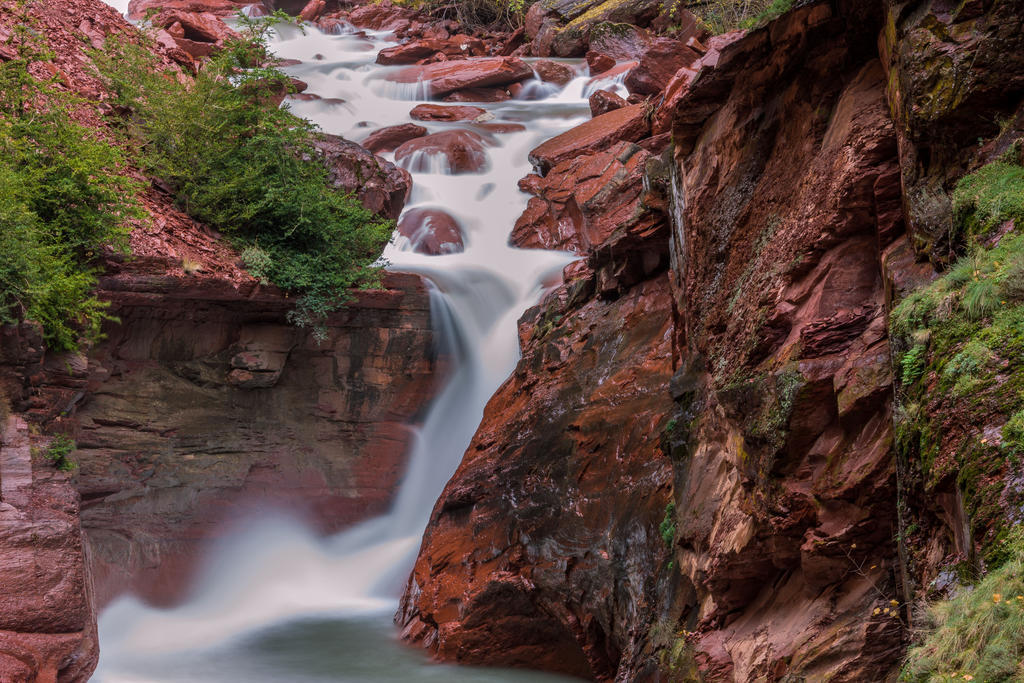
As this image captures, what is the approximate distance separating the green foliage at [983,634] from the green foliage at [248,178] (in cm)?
1145

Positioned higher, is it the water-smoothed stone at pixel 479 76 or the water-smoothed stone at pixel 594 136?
the water-smoothed stone at pixel 479 76

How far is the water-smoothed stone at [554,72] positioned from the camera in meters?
25.0

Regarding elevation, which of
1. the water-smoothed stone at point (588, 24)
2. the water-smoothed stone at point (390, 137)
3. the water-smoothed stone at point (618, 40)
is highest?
the water-smoothed stone at point (588, 24)

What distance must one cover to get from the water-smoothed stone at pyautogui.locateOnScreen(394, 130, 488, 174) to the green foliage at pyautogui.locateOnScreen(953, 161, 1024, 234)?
644 inches

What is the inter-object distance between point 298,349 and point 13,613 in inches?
290

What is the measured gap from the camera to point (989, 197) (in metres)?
4.00

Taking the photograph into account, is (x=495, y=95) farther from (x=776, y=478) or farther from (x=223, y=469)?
(x=776, y=478)

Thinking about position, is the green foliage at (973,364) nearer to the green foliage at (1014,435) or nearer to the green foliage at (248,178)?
the green foliage at (1014,435)

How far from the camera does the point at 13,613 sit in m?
7.14

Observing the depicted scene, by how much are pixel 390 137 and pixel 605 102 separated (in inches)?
222

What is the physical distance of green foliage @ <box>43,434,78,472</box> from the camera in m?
8.48

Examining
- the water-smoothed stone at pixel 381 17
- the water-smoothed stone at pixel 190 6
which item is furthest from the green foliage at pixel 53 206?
the water-smoothed stone at pixel 381 17

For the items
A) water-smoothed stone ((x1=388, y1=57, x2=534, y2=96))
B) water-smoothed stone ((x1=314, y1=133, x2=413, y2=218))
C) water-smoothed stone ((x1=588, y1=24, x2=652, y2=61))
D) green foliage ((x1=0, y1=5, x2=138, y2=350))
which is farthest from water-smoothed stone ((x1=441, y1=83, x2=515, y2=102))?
green foliage ((x1=0, y1=5, x2=138, y2=350))

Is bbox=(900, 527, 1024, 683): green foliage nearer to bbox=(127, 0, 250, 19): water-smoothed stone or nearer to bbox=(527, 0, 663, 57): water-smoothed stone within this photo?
bbox=(527, 0, 663, 57): water-smoothed stone
